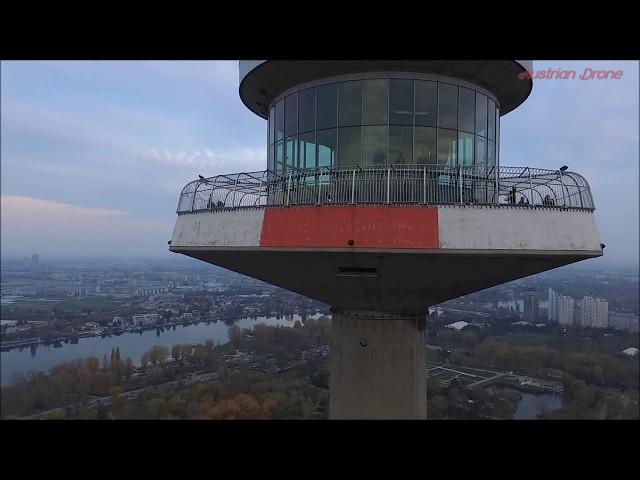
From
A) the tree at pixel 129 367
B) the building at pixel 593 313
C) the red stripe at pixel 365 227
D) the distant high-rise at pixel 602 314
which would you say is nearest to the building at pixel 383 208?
the red stripe at pixel 365 227

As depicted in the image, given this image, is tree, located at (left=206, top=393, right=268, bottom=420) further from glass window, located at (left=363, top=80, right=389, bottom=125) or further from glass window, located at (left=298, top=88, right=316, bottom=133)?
glass window, located at (left=363, top=80, right=389, bottom=125)

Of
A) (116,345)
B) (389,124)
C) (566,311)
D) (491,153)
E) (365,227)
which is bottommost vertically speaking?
(116,345)

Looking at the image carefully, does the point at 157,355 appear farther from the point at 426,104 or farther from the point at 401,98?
the point at 426,104

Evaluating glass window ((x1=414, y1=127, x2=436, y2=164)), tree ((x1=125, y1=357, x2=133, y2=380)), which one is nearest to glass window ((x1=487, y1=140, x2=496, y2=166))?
glass window ((x1=414, y1=127, x2=436, y2=164))

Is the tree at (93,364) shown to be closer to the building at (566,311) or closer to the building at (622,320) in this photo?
the building at (566,311)

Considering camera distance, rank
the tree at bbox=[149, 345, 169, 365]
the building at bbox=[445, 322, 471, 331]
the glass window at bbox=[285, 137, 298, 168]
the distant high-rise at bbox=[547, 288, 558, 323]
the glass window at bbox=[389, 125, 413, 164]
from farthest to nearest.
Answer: the distant high-rise at bbox=[547, 288, 558, 323] → the building at bbox=[445, 322, 471, 331] → the tree at bbox=[149, 345, 169, 365] → the glass window at bbox=[285, 137, 298, 168] → the glass window at bbox=[389, 125, 413, 164]

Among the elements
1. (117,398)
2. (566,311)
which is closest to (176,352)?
(117,398)
